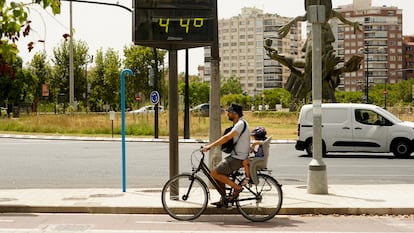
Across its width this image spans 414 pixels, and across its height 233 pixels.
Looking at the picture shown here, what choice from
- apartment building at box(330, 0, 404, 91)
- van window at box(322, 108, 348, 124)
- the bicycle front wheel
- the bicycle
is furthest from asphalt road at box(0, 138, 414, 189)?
apartment building at box(330, 0, 404, 91)

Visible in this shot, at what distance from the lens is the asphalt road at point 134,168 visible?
15.9 metres

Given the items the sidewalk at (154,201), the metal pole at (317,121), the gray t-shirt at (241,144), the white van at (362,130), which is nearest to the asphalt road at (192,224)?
the sidewalk at (154,201)

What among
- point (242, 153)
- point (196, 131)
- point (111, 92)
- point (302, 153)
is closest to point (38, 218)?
point (242, 153)

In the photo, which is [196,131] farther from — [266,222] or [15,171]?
[266,222]

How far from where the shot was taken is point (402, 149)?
23578mm

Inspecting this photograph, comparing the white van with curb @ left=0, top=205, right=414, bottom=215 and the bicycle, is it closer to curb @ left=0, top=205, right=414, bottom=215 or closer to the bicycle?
curb @ left=0, top=205, right=414, bottom=215

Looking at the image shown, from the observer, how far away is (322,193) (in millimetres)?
12609

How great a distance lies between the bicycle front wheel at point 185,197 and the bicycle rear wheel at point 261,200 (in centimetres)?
55

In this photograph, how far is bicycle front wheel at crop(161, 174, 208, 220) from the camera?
34.0 ft

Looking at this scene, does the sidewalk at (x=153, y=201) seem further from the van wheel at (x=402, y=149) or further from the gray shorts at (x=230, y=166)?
the van wheel at (x=402, y=149)

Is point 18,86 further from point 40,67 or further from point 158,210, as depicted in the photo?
point 158,210

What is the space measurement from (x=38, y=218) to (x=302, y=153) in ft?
53.5

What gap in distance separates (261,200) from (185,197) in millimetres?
1160

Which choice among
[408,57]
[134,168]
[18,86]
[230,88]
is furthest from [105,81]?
[408,57]
